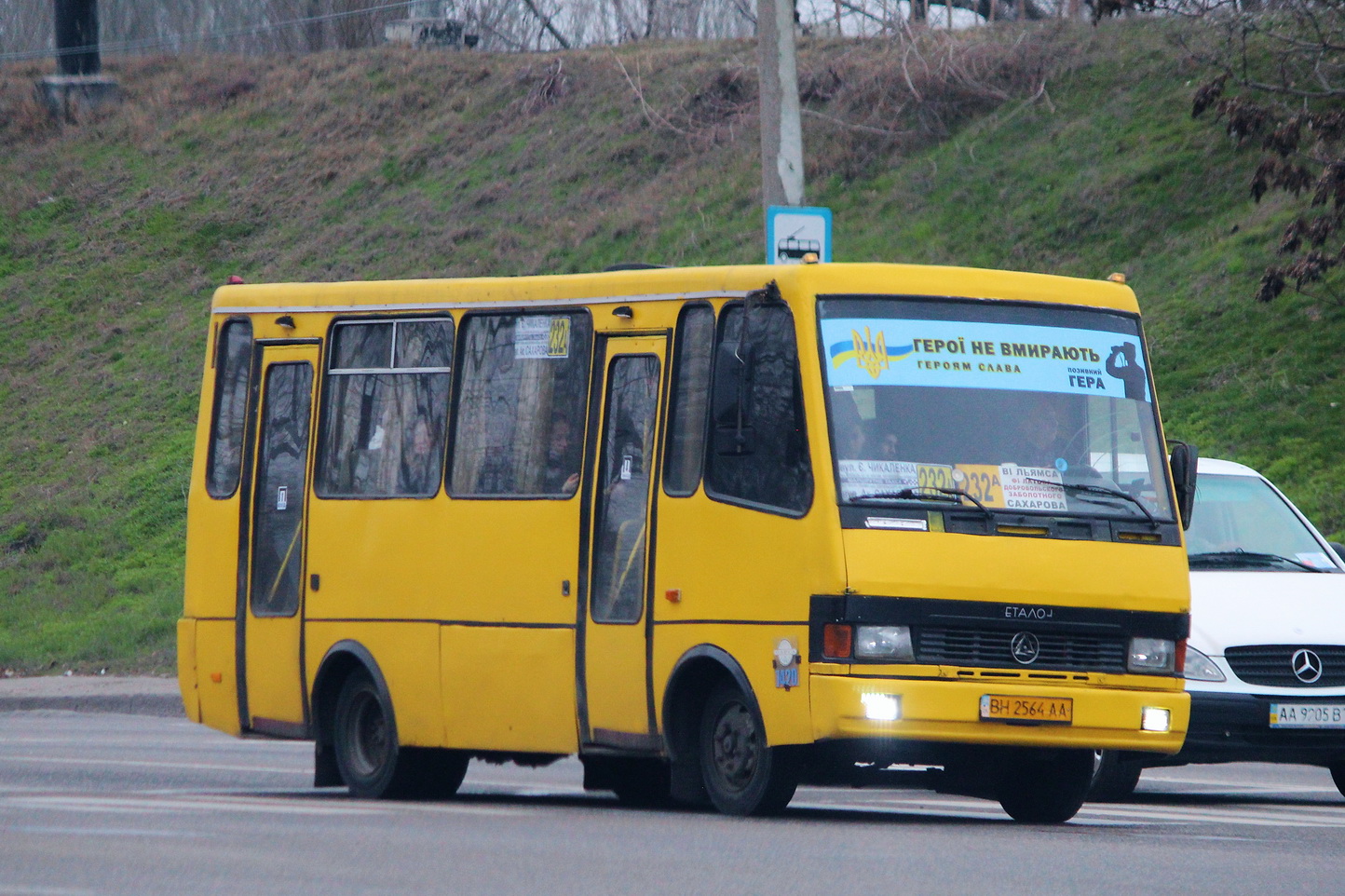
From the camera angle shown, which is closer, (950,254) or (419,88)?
(950,254)

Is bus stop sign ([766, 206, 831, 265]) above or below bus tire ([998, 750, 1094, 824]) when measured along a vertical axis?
above

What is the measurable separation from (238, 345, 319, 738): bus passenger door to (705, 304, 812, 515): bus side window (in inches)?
134

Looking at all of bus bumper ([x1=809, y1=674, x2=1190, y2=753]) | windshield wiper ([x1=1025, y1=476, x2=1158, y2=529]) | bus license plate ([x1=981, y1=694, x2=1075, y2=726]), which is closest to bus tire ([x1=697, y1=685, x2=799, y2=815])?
bus bumper ([x1=809, y1=674, x2=1190, y2=753])

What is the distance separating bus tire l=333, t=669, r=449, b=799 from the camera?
40.1ft

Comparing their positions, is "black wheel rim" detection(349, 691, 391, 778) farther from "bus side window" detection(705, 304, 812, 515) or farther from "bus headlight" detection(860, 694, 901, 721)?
"bus headlight" detection(860, 694, 901, 721)

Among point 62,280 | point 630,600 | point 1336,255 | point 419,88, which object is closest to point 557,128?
point 419,88

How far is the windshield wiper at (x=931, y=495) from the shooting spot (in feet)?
32.6

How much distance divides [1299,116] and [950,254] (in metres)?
7.69

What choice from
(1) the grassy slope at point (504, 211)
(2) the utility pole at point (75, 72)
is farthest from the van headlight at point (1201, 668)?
(2) the utility pole at point (75, 72)

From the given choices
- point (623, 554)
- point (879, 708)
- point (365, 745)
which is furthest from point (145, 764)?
point (879, 708)

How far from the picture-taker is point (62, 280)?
40.0 meters

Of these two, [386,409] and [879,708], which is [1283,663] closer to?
[879,708]

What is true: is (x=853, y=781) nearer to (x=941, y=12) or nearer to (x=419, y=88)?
(x=941, y=12)

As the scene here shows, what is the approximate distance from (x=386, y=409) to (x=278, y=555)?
3.86ft
